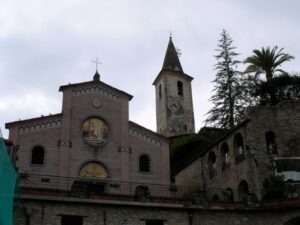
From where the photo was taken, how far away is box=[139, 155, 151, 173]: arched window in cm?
3438

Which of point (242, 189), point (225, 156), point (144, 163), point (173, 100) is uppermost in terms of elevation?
point (173, 100)

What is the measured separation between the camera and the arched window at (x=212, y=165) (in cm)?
3459

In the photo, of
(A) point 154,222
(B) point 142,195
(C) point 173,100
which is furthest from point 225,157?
(C) point 173,100

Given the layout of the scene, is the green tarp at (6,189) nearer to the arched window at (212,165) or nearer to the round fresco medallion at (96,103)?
the round fresco medallion at (96,103)

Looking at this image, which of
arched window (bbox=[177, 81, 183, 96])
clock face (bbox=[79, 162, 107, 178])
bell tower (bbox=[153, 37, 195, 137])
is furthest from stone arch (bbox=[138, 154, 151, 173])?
arched window (bbox=[177, 81, 183, 96])

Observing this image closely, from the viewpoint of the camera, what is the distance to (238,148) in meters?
32.2

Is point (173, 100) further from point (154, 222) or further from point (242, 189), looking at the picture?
point (154, 222)

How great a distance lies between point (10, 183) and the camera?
2045cm

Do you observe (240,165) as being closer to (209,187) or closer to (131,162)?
(209,187)

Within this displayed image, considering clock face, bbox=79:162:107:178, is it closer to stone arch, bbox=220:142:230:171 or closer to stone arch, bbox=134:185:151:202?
stone arch, bbox=134:185:151:202

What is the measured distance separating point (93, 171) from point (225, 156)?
896cm

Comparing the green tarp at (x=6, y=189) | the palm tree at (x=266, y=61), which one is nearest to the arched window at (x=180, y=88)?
the palm tree at (x=266, y=61)

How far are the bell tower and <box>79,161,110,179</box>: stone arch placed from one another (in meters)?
26.5

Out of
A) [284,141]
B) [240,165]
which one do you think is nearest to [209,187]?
[240,165]
